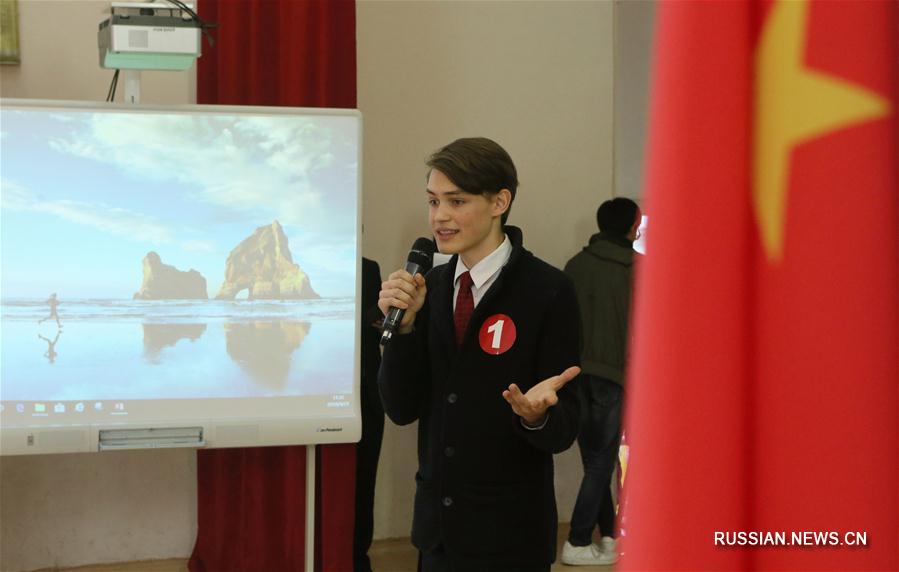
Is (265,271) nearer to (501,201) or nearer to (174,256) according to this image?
(174,256)

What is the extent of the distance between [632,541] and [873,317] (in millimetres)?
110

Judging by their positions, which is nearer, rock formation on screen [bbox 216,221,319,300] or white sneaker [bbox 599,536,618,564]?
rock formation on screen [bbox 216,221,319,300]

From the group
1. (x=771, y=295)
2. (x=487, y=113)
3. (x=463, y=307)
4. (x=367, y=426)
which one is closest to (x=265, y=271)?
(x=367, y=426)

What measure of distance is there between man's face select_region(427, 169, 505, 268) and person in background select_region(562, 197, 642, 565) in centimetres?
236

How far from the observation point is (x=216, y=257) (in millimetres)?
3240

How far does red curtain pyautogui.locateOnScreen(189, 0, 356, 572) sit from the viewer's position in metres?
3.86

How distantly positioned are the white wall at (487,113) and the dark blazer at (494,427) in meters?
2.70

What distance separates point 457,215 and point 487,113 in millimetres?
2968

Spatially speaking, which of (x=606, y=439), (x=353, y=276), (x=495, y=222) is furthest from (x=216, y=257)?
(x=606, y=439)

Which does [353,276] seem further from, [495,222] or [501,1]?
[501,1]

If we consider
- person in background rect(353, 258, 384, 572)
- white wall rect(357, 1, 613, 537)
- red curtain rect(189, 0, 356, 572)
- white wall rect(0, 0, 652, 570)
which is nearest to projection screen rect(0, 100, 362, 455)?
person in background rect(353, 258, 384, 572)

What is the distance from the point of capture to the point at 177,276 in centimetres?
321

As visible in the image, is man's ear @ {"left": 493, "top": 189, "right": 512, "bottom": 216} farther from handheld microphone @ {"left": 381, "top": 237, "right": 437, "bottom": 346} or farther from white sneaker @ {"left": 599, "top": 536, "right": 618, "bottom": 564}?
white sneaker @ {"left": 599, "top": 536, "right": 618, "bottom": 564}

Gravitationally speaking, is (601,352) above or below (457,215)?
below
